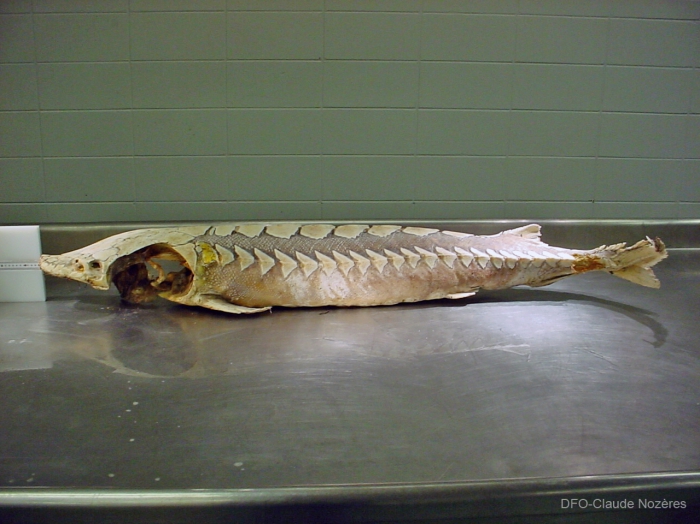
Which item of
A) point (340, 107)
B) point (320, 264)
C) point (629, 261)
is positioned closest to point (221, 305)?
Result: point (320, 264)

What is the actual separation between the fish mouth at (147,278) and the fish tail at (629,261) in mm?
1607

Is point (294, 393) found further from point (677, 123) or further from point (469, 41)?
point (677, 123)

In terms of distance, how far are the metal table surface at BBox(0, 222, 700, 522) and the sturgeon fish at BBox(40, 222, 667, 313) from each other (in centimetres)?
8

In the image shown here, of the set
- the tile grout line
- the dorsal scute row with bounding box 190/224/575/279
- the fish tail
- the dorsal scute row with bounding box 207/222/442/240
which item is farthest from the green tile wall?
the fish tail

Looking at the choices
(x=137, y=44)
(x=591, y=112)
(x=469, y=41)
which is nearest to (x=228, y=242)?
→ (x=137, y=44)

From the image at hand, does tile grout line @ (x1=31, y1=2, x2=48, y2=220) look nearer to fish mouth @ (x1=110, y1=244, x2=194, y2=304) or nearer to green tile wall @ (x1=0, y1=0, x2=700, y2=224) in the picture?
green tile wall @ (x1=0, y1=0, x2=700, y2=224)

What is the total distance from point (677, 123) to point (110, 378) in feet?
9.86

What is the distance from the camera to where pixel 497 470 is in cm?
109

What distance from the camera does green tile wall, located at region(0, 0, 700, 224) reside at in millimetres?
2662

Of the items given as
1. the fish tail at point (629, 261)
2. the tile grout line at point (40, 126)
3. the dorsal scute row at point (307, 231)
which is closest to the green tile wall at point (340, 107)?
the tile grout line at point (40, 126)

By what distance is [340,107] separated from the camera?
2.77m

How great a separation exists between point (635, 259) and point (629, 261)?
0.02 metres

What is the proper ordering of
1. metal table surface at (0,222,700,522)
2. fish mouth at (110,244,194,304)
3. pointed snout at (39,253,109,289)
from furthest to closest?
fish mouth at (110,244,194,304), pointed snout at (39,253,109,289), metal table surface at (0,222,700,522)

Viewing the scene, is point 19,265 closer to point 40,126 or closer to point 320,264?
point 40,126
